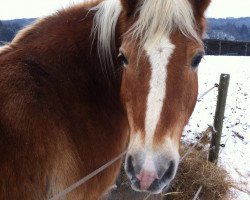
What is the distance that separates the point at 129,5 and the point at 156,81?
0.67 meters

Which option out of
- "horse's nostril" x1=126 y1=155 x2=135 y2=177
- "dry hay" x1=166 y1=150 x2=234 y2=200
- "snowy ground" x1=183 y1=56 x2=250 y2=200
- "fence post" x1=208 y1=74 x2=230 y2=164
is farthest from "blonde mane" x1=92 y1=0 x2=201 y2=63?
"snowy ground" x1=183 y1=56 x2=250 y2=200

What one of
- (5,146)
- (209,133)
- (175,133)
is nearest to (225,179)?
(209,133)

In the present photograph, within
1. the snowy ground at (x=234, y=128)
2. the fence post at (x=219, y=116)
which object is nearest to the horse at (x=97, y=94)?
the fence post at (x=219, y=116)

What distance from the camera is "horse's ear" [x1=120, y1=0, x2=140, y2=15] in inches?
88.0

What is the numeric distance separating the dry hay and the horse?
2175 millimetres

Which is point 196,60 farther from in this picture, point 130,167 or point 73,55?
point 73,55

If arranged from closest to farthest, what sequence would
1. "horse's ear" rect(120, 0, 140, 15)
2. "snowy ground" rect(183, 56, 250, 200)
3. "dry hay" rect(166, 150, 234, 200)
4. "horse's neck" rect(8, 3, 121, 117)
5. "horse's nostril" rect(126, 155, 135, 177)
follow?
"horse's nostril" rect(126, 155, 135, 177) → "horse's ear" rect(120, 0, 140, 15) → "horse's neck" rect(8, 3, 121, 117) → "dry hay" rect(166, 150, 234, 200) → "snowy ground" rect(183, 56, 250, 200)

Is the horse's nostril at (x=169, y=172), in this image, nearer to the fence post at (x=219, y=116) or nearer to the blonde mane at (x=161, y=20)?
the blonde mane at (x=161, y=20)

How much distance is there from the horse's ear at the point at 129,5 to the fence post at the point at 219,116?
2776 mm

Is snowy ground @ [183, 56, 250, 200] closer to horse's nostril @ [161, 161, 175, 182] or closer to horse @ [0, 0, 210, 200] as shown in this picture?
horse @ [0, 0, 210, 200]

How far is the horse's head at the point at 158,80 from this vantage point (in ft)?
5.87

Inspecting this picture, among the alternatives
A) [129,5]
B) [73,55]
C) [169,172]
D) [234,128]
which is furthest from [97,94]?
[234,128]

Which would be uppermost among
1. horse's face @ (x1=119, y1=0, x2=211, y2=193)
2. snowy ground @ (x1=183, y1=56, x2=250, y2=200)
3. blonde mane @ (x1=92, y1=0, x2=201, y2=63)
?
blonde mane @ (x1=92, y1=0, x2=201, y2=63)

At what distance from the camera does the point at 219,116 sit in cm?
496
